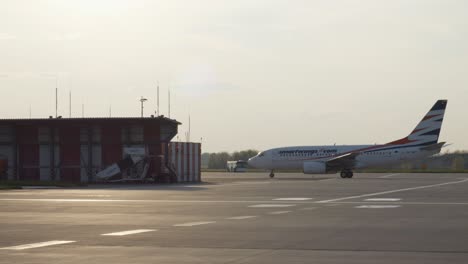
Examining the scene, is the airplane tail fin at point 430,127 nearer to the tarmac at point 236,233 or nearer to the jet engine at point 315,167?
the jet engine at point 315,167

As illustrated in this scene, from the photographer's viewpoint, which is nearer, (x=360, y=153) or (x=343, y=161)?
(x=343, y=161)

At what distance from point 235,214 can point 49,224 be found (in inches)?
228

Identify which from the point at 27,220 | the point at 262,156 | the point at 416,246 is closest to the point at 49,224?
the point at 27,220

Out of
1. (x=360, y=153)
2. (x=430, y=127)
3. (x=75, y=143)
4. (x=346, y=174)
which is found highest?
(x=430, y=127)

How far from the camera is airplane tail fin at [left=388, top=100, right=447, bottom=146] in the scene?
76.5 m

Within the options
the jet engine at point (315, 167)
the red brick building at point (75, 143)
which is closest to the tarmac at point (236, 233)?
the red brick building at point (75, 143)

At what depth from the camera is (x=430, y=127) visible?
76.6 metres

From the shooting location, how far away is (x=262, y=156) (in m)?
84.2

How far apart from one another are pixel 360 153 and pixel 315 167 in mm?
4527

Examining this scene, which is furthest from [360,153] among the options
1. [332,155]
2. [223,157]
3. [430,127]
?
[223,157]

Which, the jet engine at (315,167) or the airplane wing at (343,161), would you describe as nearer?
the airplane wing at (343,161)

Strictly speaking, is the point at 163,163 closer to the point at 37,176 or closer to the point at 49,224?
the point at 37,176

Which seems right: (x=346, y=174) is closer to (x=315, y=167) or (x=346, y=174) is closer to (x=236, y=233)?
(x=315, y=167)

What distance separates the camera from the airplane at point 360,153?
76688 millimetres
